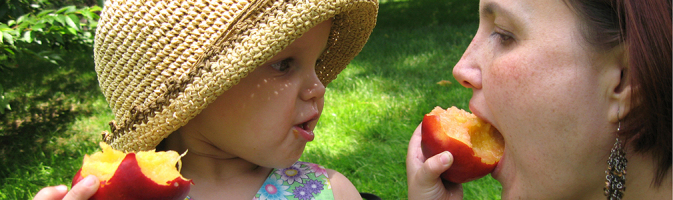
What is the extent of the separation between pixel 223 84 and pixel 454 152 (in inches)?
30.0

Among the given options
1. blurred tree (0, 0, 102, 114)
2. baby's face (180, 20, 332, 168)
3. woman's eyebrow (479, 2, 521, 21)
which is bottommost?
blurred tree (0, 0, 102, 114)

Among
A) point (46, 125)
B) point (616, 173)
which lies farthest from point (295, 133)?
point (46, 125)

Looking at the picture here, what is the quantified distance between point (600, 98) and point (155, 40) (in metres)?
1.17

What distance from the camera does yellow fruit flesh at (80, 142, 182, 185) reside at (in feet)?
4.14

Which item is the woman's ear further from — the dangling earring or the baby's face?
the baby's face

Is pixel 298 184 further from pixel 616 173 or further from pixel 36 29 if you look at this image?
pixel 36 29

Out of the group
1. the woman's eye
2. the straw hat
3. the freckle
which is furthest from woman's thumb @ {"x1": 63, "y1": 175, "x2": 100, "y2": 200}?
the woman's eye

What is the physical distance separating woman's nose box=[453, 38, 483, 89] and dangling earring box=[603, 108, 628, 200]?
39 centimetres

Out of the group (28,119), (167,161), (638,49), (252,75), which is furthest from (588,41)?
(28,119)

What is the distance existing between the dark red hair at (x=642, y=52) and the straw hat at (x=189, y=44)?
2.20 feet

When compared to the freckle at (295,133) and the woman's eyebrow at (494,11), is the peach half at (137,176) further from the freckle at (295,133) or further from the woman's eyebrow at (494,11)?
the woman's eyebrow at (494,11)

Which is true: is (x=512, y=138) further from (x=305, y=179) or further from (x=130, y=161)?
(x=130, y=161)

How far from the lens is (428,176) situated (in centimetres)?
162

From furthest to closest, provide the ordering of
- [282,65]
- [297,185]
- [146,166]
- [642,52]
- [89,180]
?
[297,185], [282,65], [146,166], [89,180], [642,52]
